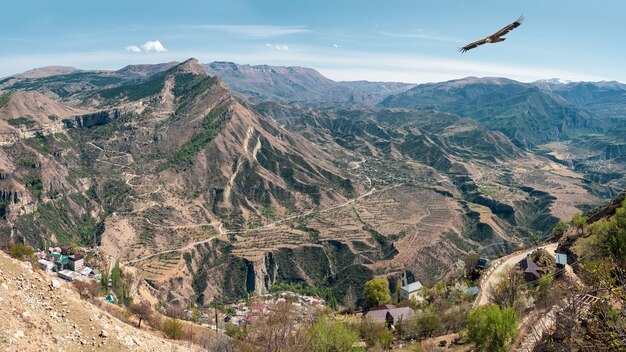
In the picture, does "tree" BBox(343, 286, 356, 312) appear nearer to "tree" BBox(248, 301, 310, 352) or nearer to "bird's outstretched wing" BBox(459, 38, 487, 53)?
"tree" BBox(248, 301, 310, 352)

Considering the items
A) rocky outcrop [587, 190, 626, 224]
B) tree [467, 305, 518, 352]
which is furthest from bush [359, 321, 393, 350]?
rocky outcrop [587, 190, 626, 224]

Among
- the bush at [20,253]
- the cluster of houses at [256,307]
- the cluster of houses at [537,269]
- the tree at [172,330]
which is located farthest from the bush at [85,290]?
the cluster of houses at [537,269]

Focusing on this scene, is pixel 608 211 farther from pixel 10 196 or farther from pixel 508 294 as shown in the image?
pixel 10 196

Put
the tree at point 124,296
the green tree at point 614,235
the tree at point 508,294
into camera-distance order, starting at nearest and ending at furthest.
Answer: the green tree at point 614,235, the tree at point 508,294, the tree at point 124,296

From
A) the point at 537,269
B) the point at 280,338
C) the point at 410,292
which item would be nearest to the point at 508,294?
the point at 537,269

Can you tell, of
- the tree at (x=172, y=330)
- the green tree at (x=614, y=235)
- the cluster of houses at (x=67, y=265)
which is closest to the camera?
the green tree at (x=614, y=235)

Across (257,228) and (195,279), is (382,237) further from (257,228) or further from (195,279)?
(195,279)

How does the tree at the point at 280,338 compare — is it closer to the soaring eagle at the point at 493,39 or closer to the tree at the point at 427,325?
the tree at the point at 427,325
